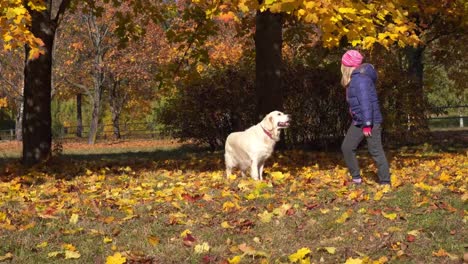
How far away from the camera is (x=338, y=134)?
14.7m

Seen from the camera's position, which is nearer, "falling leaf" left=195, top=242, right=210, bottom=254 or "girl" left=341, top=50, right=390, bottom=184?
"falling leaf" left=195, top=242, right=210, bottom=254

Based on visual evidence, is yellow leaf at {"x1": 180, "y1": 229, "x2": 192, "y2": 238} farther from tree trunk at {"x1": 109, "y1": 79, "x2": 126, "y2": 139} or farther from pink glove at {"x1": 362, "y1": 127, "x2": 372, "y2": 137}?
tree trunk at {"x1": 109, "y1": 79, "x2": 126, "y2": 139}

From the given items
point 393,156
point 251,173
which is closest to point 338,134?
point 393,156

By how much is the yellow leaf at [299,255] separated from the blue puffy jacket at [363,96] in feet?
9.46

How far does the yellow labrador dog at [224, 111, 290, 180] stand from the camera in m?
7.94

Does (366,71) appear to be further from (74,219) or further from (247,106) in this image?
(247,106)

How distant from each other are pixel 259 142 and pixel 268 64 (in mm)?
4810

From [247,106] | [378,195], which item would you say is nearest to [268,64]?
[247,106]

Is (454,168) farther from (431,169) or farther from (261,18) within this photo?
(261,18)

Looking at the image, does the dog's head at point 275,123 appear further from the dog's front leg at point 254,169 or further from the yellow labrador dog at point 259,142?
the dog's front leg at point 254,169

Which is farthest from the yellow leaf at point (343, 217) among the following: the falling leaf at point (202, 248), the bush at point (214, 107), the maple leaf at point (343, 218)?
the bush at point (214, 107)

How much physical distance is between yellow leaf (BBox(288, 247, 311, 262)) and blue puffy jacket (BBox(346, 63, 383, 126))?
2.88 m

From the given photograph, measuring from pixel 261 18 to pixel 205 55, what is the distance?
1532mm

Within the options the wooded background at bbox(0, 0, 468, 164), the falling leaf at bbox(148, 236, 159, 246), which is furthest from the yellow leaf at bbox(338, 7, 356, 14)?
the falling leaf at bbox(148, 236, 159, 246)
